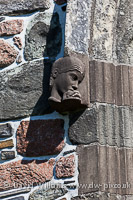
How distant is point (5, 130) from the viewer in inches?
136

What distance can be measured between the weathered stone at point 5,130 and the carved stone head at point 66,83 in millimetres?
361

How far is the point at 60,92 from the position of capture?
3236mm

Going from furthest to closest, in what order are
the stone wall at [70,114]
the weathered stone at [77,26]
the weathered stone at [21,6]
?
the weathered stone at [21,6] < the weathered stone at [77,26] < the stone wall at [70,114]

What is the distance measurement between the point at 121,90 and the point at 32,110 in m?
0.56

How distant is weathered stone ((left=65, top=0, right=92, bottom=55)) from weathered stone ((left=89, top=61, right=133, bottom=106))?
14 cm

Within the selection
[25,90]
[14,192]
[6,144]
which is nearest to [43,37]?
[25,90]

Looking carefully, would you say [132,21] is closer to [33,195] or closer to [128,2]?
[128,2]

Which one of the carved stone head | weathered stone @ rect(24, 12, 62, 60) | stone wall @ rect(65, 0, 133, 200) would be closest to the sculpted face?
the carved stone head

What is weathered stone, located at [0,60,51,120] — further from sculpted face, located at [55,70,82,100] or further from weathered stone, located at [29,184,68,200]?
weathered stone, located at [29,184,68,200]

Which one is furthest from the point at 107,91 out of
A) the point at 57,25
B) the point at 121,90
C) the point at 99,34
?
the point at 57,25

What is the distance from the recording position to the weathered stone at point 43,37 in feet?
11.7

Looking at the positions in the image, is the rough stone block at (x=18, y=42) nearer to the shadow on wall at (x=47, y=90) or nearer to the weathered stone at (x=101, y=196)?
the shadow on wall at (x=47, y=90)

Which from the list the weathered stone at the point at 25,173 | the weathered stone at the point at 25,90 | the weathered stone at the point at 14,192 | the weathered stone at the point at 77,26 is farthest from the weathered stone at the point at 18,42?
the weathered stone at the point at 14,192

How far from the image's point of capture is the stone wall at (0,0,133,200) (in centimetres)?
313
